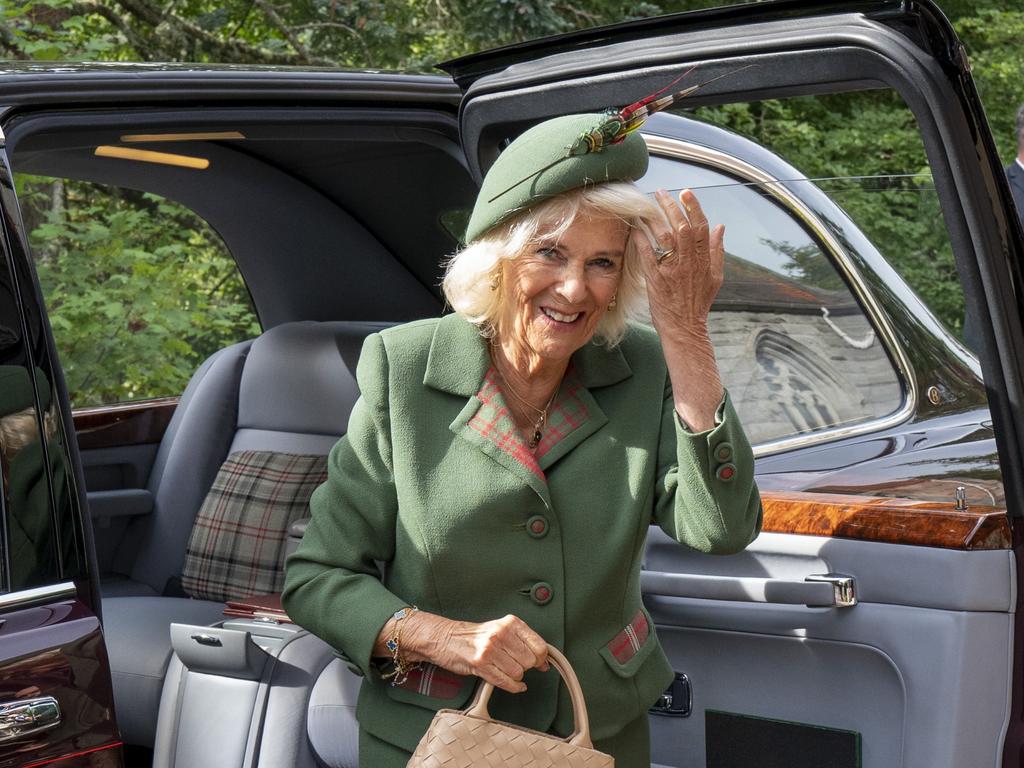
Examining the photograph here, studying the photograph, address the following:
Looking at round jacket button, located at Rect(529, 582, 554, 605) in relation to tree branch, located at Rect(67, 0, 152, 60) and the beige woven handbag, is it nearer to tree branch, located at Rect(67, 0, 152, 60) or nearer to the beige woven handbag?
the beige woven handbag

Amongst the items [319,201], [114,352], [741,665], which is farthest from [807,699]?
[114,352]

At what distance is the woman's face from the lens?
1930mm

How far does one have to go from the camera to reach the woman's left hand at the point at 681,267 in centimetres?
180

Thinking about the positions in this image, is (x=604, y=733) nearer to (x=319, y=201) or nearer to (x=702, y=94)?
(x=702, y=94)

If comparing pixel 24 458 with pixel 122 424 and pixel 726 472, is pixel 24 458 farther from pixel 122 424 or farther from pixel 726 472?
pixel 122 424

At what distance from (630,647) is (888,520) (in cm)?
50

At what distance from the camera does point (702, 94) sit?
7.33ft

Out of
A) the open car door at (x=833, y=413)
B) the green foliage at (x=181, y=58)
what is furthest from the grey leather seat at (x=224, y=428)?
the green foliage at (x=181, y=58)

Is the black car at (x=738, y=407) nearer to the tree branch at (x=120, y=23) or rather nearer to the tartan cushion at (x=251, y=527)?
the tartan cushion at (x=251, y=527)

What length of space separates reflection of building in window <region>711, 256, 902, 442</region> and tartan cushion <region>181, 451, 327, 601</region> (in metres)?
1.59

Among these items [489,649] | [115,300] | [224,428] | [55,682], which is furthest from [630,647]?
[115,300]

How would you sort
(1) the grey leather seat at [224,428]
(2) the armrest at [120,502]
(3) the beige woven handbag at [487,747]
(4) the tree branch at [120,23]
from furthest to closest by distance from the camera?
(4) the tree branch at [120,23]
(2) the armrest at [120,502]
(1) the grey leather seat at [224,428]
(3) the beige woven handbag at [487,747]

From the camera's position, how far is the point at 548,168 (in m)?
1.90

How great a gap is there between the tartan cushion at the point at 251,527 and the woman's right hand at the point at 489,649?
1970 millimetres
